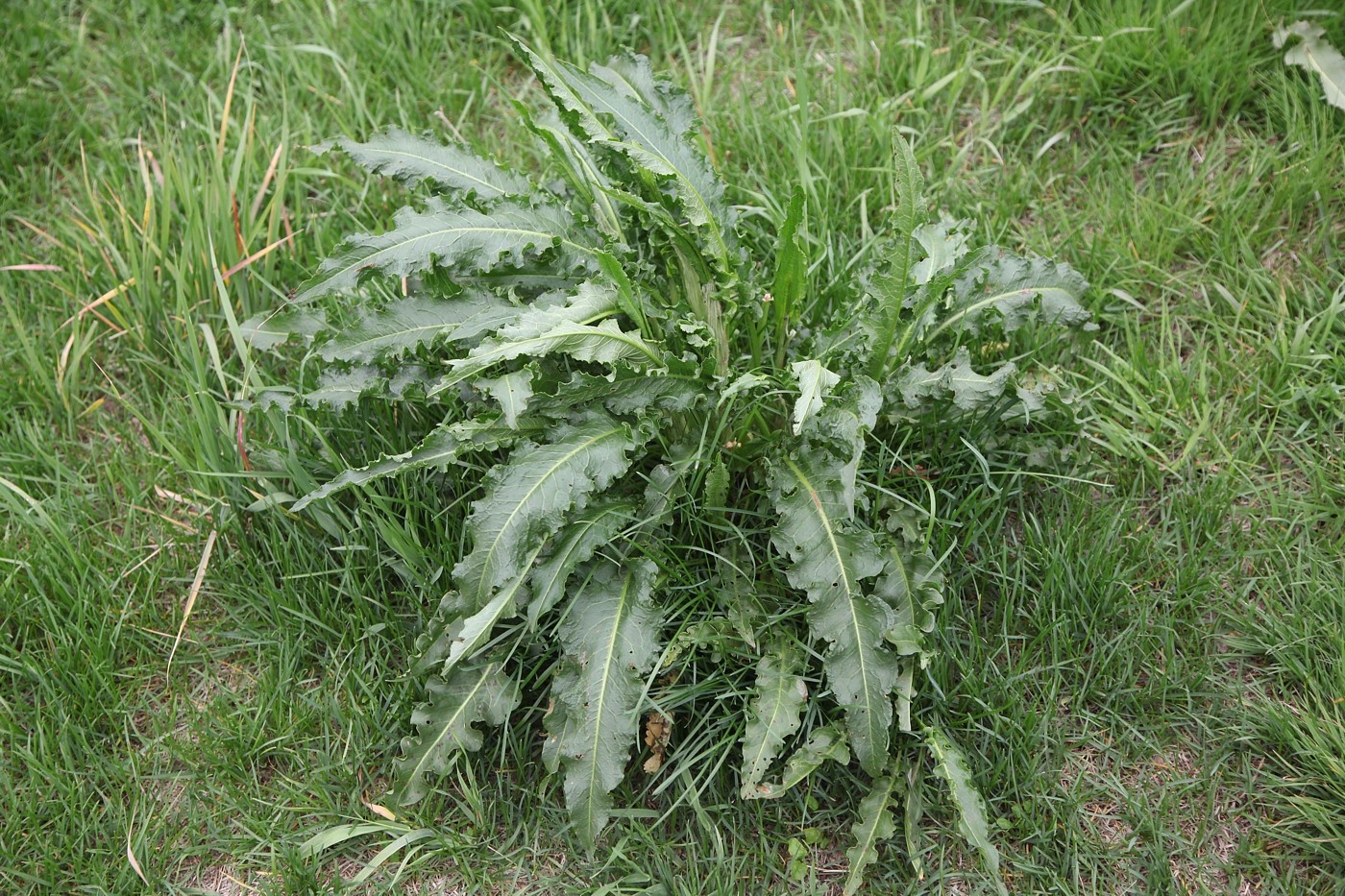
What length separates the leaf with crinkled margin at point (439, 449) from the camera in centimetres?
252

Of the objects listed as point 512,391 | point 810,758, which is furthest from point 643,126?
point 810,758

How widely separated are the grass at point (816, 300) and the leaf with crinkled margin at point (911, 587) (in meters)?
0.15

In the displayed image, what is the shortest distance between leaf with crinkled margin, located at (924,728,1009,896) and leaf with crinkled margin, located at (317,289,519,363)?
4.85 feet

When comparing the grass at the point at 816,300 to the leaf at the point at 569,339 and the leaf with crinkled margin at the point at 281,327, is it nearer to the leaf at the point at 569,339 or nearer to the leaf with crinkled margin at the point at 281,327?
the leaf with crinkled margin at the point at 281,327

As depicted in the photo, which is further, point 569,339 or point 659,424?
point 659,424

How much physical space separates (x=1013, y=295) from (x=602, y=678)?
151 cm

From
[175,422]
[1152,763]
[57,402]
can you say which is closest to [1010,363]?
[1152,763]

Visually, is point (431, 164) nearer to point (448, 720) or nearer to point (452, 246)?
point (452, 246)

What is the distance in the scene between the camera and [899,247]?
2572mm

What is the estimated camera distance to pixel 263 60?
4.03 metres

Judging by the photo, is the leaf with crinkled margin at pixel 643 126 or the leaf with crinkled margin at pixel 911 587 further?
the leaf with crinkled margin at pixel 643 126

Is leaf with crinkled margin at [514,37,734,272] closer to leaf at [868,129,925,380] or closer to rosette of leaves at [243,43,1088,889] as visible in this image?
rosette of leaves at [243,43,1088,889]

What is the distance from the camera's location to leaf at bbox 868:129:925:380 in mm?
2516

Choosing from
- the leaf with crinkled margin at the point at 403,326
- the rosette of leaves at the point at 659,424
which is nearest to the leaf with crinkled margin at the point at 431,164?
the rosette of leaves at the point at 659,424
